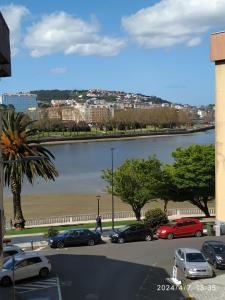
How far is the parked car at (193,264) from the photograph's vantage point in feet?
76.1

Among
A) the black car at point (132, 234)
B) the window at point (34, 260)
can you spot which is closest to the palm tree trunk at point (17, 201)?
the black car at point (132, 234)

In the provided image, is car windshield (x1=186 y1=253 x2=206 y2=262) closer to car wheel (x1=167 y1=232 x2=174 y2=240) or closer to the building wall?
the building wall

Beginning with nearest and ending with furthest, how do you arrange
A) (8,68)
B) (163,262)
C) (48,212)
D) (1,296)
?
(8,68), (1,296), (163,262), (48,212)

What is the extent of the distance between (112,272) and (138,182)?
21.6 meters

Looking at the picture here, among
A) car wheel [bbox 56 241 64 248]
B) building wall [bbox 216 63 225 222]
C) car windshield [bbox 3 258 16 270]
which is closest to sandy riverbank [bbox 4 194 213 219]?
car wheel [bbox 56 241 64 248]

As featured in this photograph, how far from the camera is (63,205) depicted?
60812 millimetres

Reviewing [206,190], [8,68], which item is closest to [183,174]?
[206,190]

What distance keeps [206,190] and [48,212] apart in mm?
18261

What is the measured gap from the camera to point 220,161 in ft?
88.7

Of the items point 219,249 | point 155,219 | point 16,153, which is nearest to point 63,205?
point 16,153

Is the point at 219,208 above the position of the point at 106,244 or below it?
above

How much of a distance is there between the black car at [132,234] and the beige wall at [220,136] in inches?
265

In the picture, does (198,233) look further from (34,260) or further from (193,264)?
(34,260)

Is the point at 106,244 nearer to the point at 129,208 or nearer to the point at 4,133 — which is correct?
the point at 4,133
